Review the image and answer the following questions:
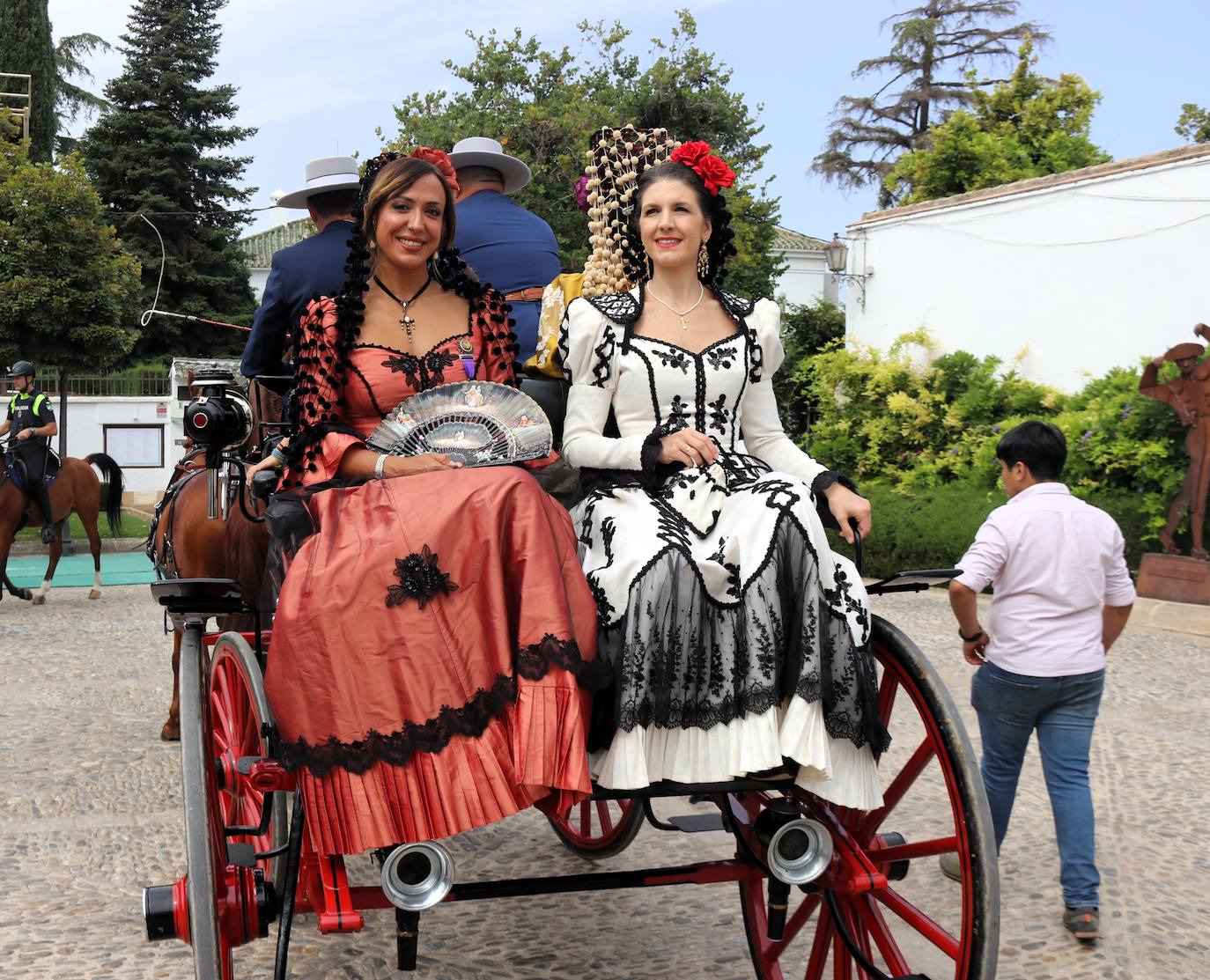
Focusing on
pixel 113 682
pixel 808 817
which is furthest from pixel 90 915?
pixel 113 682

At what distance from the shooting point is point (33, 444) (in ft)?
36.8

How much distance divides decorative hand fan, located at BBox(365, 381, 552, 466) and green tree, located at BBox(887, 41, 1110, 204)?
67.9 ft

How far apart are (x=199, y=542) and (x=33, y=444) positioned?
6.83 meters

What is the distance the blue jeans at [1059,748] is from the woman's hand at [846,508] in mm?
1317

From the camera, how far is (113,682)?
7555mm

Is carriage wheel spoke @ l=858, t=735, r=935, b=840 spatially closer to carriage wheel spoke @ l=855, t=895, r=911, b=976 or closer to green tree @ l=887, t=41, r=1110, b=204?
carriage wheel spoke @ l=855, t=895, r=911, b=976

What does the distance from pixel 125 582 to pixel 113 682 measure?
6054 millimetres

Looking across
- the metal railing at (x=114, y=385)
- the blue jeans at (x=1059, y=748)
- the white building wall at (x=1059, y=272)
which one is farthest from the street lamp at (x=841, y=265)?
the metal railing at (x=114, y=385)

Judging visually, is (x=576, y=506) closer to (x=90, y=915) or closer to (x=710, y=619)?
(x=710, y=619)

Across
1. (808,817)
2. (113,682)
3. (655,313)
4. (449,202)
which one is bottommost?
(113,682)

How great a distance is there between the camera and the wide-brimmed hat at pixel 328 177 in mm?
4332

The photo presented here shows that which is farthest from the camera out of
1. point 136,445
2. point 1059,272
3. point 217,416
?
point 136,445

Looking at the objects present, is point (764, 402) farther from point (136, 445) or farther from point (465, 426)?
point (136, 445)

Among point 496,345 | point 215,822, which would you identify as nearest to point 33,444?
point 496,345
